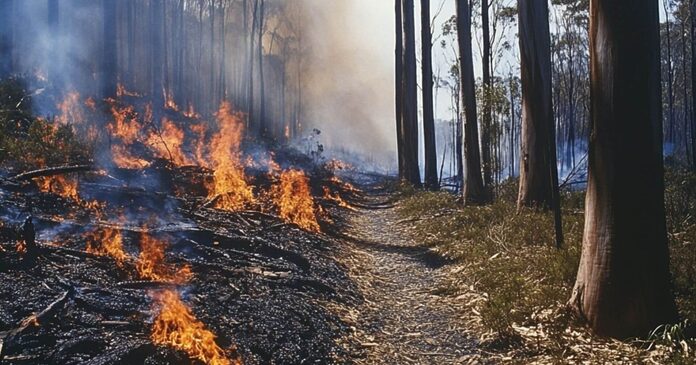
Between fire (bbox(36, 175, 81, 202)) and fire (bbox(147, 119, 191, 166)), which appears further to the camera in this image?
fire (bbox(147, 119, 191, 166))

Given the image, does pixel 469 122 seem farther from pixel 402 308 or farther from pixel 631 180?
pixel 631 180

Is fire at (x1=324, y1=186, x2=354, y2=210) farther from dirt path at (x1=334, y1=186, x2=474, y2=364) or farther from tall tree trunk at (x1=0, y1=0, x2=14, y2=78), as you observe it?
tall tree trunk at (x1=0, y1=0, x2=14, y2=78)

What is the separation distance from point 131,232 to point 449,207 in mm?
8219

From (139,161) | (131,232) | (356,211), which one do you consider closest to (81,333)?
(131,232)

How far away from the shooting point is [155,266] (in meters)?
5.40

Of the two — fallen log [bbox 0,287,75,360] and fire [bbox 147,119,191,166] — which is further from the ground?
fire [bbox 147,119,191,166]

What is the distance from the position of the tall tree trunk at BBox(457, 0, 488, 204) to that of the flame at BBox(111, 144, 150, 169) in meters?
7.73

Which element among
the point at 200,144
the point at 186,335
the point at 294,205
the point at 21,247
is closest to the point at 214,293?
the point at 186,335

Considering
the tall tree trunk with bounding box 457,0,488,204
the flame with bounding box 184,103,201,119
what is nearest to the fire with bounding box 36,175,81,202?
the tall tree trunk with bounding box 457,0,488,204

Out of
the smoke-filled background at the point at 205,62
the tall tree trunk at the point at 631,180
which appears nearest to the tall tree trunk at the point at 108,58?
the smoke-filled background at the point at 205,62

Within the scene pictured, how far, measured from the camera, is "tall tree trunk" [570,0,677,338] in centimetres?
374

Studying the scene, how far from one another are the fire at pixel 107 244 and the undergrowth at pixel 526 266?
3990 millimetres

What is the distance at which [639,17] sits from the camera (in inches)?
148

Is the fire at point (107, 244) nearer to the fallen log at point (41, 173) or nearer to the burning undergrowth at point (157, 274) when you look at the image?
the burning undergrowth at point (157, 274)
